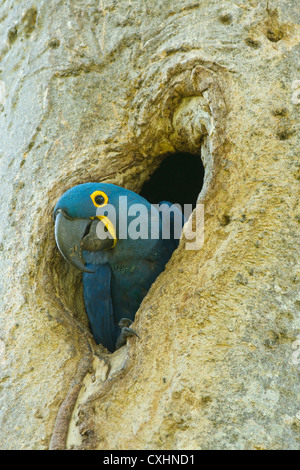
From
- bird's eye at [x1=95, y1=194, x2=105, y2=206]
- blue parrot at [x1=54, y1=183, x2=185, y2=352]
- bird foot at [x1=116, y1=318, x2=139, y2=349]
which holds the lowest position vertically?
bird foot at [x1=116, y1=318, x2=139, y2=349]

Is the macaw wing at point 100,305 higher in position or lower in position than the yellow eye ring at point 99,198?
lower

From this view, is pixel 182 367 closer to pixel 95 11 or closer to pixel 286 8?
pixel 286 8

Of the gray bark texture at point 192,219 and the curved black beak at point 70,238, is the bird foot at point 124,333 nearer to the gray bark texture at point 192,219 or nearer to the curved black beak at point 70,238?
the gray bark texture at point 192,219

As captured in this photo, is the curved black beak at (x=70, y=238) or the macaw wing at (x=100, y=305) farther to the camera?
the macaw wing at (x=100, y=305)

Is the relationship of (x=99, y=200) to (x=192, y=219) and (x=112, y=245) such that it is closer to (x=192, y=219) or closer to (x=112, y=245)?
(x=112, y=245)

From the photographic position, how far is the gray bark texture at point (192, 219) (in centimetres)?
164

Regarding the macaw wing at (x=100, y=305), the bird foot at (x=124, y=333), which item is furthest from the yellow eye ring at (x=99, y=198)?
the bird foot at (x=124, y=333)

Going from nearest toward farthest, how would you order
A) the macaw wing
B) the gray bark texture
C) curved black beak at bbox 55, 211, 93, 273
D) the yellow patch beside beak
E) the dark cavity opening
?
1. the gray bark texture
2. curved black beak at bbox 55, 211, 93, 273
3. the yellow patch beside beak
4. the macaw wing
5. the dark cavity opening

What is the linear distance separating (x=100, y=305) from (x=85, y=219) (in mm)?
480

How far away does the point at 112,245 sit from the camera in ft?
8.14

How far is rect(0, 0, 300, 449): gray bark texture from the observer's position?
64.4 inches

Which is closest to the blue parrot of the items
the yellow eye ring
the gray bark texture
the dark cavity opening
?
the yellow eye ring

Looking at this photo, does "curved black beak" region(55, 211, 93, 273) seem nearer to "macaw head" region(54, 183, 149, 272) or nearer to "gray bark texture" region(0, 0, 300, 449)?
"macaw head" region(54, 183, 149, 272)

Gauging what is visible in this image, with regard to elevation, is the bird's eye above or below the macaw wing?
above
